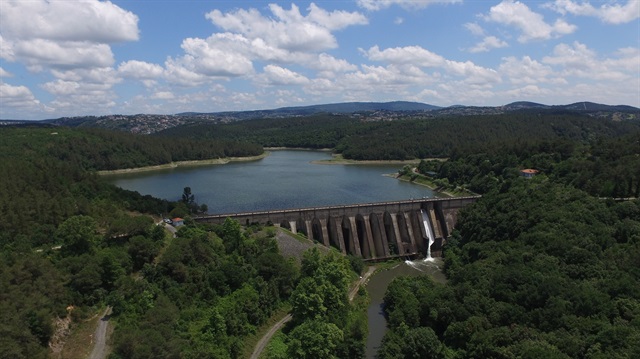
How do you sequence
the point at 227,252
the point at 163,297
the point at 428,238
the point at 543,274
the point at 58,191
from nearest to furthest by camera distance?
the point at 163,297 < the point at 543,274 < the point at 227,252 < the point at 58,191 < the point at 428,238

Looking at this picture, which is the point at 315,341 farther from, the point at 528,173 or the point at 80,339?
the point at 528,173

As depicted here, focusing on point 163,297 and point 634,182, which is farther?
point 634,182

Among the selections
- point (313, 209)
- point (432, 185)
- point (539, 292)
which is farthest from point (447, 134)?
point (539, 292)

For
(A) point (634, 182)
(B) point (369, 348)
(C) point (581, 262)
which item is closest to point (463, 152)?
(A) point (634, 182)

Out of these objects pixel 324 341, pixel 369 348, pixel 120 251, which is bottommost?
pixel 369 348

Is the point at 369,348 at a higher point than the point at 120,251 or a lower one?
lower

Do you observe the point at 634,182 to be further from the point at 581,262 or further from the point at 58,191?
the point at 58,191
